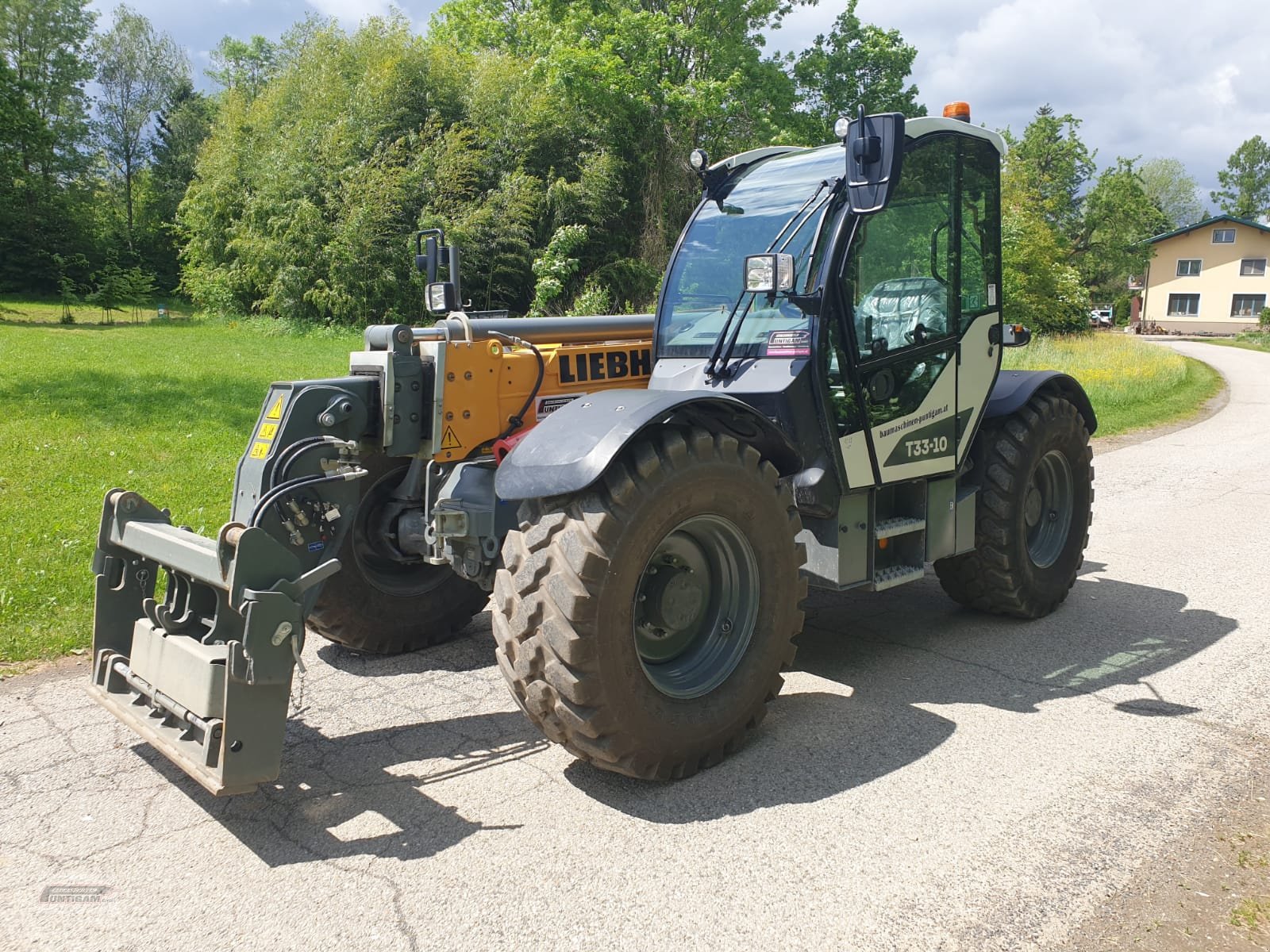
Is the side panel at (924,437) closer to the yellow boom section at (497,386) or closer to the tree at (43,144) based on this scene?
the yellow boom section at (497,386)

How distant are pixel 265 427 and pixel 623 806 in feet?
7.27

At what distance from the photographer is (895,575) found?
16.3 ft

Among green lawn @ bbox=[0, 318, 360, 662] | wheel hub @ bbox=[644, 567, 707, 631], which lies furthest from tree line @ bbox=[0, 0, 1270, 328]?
wheel hub @ bbox=[644, 567, 707, 631]

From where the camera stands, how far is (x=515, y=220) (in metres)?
26.6

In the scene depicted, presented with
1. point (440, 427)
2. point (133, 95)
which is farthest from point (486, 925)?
point (133, 95)

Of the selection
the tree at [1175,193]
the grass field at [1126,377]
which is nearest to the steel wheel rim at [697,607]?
the grass field at [1126,377]

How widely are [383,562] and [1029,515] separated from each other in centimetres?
365

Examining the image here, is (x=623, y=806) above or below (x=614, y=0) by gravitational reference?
below

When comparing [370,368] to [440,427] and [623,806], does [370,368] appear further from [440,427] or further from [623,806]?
[623,806]

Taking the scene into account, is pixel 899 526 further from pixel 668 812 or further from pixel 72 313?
pixel 72 313

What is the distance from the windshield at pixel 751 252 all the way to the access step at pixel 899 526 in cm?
101

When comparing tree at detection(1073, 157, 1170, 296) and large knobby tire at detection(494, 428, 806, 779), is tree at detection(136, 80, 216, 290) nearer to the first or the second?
tree at detection(1073, 157, 1170, 296)

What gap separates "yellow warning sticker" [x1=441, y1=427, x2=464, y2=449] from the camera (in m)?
4.45

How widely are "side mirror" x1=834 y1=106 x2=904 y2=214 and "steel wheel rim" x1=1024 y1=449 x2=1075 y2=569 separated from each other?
2.52 m
